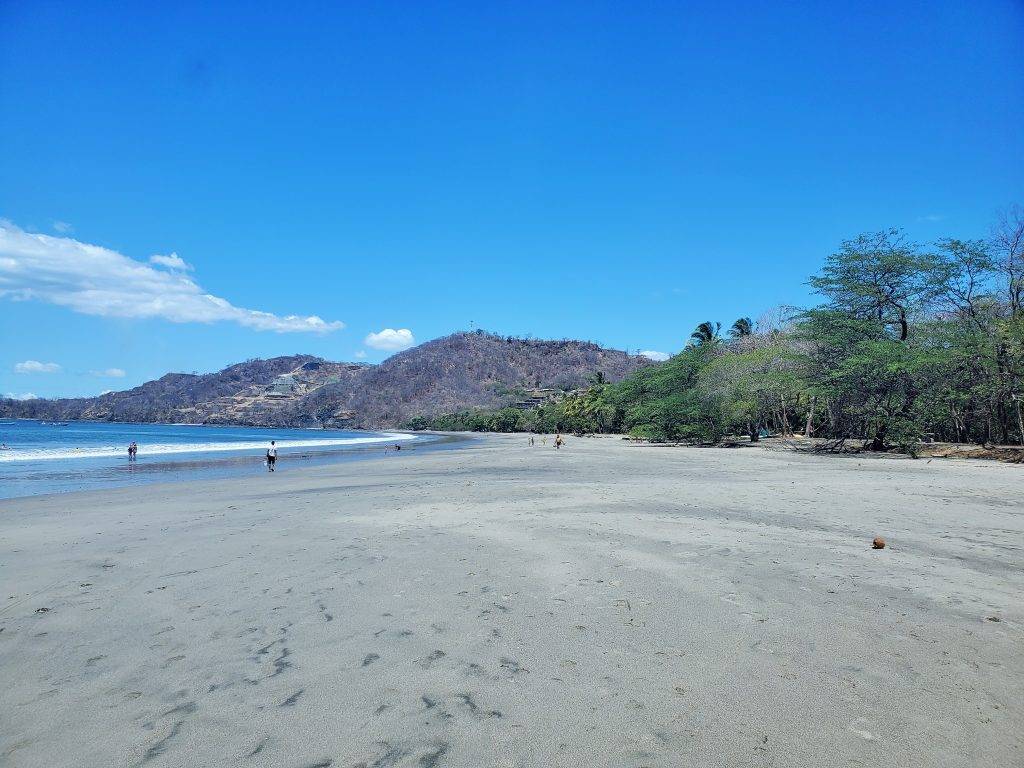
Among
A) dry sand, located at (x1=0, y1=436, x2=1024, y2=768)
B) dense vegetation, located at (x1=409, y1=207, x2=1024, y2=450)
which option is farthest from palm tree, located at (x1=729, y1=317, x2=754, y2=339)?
dry sand, located at (x1=0, y1=436, x2=1024, y2=768)

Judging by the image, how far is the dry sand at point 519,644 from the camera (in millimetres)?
3186

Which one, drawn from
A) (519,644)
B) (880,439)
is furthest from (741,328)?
(519,644)

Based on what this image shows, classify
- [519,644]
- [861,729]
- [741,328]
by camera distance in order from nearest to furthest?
[861,729], [519,644], [741,328]

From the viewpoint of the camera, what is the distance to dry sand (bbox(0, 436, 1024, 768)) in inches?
125

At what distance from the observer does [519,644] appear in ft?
14.8

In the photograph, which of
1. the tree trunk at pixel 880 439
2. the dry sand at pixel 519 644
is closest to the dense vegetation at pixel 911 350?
the tree trunk at pixel 880 439

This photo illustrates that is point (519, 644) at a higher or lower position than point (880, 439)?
lower

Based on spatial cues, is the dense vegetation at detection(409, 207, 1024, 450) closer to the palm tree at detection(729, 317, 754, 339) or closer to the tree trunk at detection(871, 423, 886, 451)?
the tree trunk at detection(871, 423, 886, 451)

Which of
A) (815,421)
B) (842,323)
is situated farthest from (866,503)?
(815,421)

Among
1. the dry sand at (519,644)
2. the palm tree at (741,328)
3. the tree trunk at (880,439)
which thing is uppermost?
the palm tree at (741,328)

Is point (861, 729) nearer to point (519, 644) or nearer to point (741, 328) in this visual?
point (519, 644)

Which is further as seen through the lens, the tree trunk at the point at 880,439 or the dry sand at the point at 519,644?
the tree trunk at the point at 880,439

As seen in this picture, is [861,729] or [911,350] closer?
[861,729]

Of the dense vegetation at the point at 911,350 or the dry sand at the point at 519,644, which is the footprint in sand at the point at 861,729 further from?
the dense vegetation at the point at 911,350
